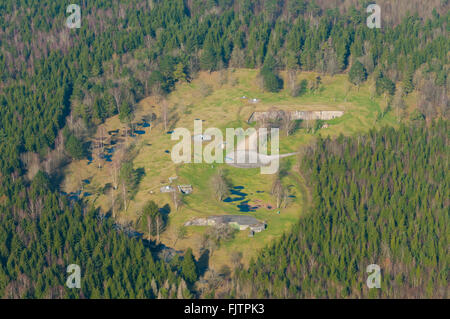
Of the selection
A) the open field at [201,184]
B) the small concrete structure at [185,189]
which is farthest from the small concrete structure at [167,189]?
the small concrete structure at [185,189]

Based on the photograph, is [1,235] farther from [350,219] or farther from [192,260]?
[350,219]

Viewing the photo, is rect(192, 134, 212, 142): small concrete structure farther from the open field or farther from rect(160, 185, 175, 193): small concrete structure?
rect(160, 185, 175, 193): small concrete structure

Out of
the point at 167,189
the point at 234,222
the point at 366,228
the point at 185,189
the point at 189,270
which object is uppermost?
the point at 167,189

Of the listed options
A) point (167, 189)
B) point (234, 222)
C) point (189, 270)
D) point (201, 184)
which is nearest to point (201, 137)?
point (201, 184)

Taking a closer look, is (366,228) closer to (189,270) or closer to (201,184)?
(189,270)

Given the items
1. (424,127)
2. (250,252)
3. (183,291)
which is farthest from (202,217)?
(424,127)

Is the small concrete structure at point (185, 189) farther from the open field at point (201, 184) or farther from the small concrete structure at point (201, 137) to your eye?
the small concrete structure at point (201, 137)

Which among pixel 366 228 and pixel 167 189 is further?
pixel 167 189

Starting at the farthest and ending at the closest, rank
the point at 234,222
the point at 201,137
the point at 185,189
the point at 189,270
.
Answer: the point at 201,137 < the point at 185,189 < the point at 234,222 < the point at 189,270

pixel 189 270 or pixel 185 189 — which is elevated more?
pixel 185 189
